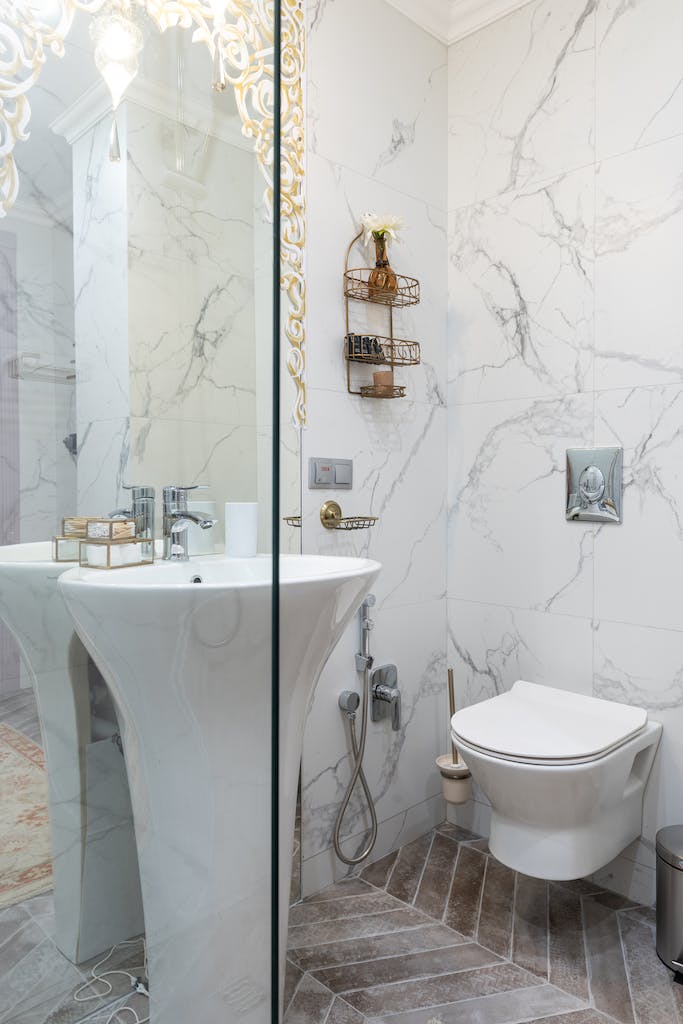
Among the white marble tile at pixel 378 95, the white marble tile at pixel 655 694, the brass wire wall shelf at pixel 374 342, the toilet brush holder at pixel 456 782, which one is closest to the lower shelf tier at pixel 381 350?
the brass wire wall shelf at pixel 374 342

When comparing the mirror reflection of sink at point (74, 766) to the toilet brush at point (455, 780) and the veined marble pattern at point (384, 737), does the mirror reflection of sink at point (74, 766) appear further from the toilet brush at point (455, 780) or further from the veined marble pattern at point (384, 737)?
the toilet brush at point (455, 780)

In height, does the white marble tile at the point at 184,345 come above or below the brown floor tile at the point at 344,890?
above

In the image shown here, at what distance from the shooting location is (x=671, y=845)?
163 cm

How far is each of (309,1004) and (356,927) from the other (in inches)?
11.3

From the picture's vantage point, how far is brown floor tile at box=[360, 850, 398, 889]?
1.97m

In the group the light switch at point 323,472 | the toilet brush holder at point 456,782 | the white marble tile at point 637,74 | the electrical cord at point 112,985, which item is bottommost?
the toilet brush holder at point 456,782

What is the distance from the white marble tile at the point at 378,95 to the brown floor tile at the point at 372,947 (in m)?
1.96

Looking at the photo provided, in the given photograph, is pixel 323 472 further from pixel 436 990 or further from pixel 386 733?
pixel 436 990

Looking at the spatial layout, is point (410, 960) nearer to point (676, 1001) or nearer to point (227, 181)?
point (676, 1001)

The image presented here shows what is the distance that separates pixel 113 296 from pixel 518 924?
1.76 meters

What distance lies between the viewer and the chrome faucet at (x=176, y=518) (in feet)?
3.12

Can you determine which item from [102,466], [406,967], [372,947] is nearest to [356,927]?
[372,947]

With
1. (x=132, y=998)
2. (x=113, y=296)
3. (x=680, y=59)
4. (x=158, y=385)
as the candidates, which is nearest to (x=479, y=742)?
(x=132, y=998)

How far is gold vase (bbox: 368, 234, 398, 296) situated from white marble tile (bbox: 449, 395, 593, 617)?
1.65 feet
